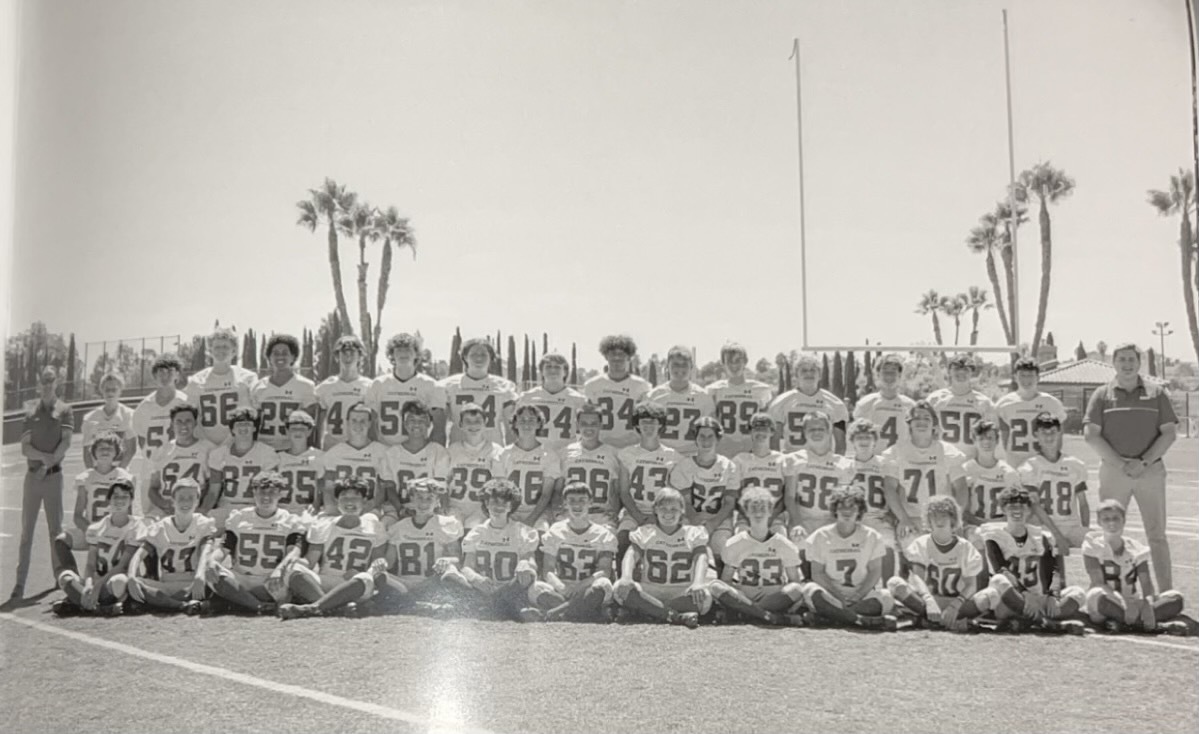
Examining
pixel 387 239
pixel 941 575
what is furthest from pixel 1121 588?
pixel 387 239

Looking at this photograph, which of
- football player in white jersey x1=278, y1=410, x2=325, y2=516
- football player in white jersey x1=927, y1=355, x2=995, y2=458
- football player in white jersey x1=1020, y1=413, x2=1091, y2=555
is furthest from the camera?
football player in white jersey x1=927, y1=355, x2=995, y2=458

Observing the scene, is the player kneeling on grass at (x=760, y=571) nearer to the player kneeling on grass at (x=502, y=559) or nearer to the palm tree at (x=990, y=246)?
the player kneeling on grass at (x=502, y=559)

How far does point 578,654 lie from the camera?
3445 mm

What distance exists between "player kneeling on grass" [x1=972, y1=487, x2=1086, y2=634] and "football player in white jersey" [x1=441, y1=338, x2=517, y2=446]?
2436 millimetres

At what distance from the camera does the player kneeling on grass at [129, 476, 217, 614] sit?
4020 mm

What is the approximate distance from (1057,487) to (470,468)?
290cm

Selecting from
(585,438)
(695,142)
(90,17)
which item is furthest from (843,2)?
(90,17)

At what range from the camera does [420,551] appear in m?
4.14

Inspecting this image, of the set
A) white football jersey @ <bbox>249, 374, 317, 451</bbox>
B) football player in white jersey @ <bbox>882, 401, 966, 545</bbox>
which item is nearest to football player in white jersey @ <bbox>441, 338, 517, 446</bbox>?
white football jersey @ <bbox>249, 374, 317, 451</bbox>

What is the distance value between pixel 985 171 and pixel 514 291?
316 cm

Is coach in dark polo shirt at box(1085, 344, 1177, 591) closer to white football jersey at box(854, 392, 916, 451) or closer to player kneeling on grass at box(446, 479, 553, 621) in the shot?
white football jersey at box(854, 392, 916, 451)

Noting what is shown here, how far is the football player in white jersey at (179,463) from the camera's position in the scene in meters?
4.39

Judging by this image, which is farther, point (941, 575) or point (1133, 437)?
point (1133, 437)

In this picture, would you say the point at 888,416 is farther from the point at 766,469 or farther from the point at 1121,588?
the point at 1121,588
